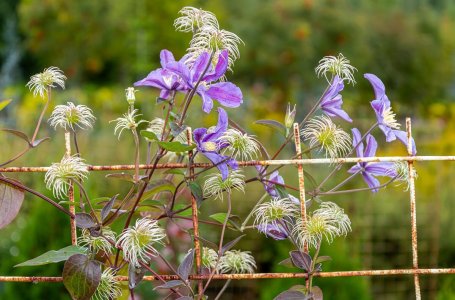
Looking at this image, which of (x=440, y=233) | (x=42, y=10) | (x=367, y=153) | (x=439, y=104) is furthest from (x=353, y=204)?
(x=439, y=104)

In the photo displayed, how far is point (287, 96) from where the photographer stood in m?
16.0

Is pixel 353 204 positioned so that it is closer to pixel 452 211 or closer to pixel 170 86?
pixel 452 211

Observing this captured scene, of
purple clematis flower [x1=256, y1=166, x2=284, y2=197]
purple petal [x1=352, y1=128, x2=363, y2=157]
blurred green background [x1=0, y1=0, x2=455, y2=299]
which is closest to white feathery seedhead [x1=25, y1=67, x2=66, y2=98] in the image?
purple clematis flower [x1=256, y1=166, x2=284, y2=197]

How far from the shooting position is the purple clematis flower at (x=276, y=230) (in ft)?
3.71

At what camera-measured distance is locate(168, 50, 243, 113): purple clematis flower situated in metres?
1.04

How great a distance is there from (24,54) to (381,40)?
9.45 m

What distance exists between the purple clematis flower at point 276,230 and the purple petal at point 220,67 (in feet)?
0.72

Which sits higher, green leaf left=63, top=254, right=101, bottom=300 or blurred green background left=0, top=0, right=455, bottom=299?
blurred green background left=0, top=0, right=455, bottom=299

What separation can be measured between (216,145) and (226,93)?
7 cm

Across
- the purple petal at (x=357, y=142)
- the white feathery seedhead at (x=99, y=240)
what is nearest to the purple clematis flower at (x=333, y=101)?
the purple petal at (x=357, y=142)

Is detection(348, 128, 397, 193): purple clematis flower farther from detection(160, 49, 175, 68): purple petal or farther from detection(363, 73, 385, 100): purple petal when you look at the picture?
detection(160, 49, 175, 68): purple petal

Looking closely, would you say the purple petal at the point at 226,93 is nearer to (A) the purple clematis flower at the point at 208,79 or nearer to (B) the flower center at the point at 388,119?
(A) the purple clematis flower at the point at 208,79

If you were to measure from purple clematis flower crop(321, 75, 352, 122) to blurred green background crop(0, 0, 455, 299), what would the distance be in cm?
302

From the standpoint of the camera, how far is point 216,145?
3.58 feet
